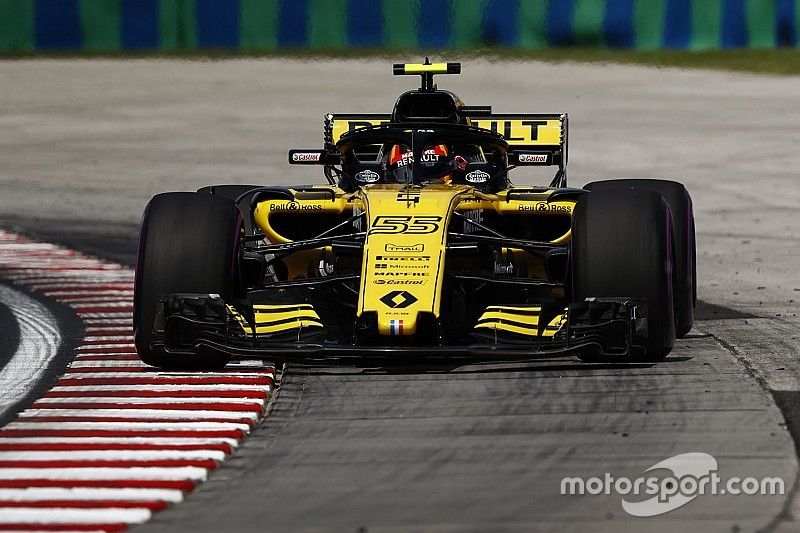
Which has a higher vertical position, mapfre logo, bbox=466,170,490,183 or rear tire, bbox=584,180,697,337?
mapfre logo, bbox=466,170,490,183

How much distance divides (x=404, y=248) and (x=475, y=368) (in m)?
0.82

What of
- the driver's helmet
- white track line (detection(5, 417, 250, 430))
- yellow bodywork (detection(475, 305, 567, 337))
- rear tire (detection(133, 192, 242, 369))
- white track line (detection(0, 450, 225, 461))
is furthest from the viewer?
A: the driver's helmet

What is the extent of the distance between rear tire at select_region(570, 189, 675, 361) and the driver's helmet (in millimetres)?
1915

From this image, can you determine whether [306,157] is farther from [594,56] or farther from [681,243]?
[594,56]

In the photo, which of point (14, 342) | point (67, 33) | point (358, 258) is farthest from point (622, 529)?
point (67, 33)

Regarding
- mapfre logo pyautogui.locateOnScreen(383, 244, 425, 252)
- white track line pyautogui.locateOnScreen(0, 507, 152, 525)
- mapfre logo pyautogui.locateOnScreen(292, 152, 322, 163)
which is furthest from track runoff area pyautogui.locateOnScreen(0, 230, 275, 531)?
mapfre logo pyautogui.locateOnScreen(292, 152, 322, 163)

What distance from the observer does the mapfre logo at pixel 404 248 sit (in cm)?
985

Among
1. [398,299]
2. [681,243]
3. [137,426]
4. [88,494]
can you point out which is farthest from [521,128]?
[88,494]

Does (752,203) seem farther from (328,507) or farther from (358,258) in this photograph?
(328,507)

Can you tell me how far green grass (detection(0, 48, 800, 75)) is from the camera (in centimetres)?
2894

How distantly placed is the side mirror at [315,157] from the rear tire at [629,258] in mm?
2791

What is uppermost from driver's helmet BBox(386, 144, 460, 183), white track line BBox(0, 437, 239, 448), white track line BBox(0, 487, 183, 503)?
driver's helmet BBox(386, 144, 460, 183)

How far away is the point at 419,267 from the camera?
971cm

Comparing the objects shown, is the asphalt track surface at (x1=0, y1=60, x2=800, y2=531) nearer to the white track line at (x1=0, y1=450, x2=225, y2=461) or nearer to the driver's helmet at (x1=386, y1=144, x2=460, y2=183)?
the white track line at (x1=0, y1=450, x2=225, y2=461)
